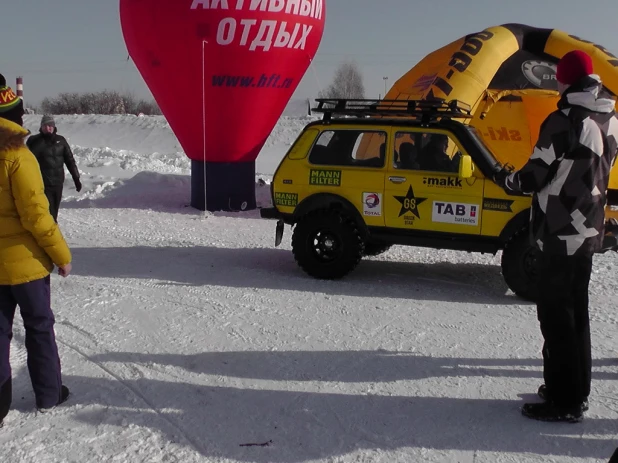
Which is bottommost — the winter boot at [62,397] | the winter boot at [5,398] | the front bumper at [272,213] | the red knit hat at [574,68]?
the winter boot at [62,397]

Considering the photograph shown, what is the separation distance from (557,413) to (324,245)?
3761 mm

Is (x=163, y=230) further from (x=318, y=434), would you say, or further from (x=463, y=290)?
(x=318, y=434)

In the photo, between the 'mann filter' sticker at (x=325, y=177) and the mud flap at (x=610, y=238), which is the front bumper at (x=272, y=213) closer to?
the 'mann filter' sticker at (x=325, y=177)

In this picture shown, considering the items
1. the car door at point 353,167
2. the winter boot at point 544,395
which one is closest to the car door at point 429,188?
the car door at point 353,167

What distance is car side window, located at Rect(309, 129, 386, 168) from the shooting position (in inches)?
272

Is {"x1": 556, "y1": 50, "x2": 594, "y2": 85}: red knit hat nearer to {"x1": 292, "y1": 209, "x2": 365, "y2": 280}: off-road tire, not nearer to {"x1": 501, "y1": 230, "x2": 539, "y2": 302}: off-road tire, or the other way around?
{"x1": 501, "y1": 230, "x2": 539, "y2": 302}: off-road tire

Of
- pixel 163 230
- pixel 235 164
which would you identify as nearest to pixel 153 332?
pixel 163 230

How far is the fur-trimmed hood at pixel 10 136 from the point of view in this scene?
3.43 meters

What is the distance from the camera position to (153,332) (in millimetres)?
5254

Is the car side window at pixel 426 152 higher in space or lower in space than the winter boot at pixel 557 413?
higher

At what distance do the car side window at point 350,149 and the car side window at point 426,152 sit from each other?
0.20 m

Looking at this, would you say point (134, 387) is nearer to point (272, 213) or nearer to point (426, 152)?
point (272, 213)

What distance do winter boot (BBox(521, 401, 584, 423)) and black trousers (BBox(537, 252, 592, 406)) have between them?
4 cm

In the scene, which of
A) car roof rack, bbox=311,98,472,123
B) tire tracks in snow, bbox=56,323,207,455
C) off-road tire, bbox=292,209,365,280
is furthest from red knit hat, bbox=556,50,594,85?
off-road tire, bbox=292,209,365,280
